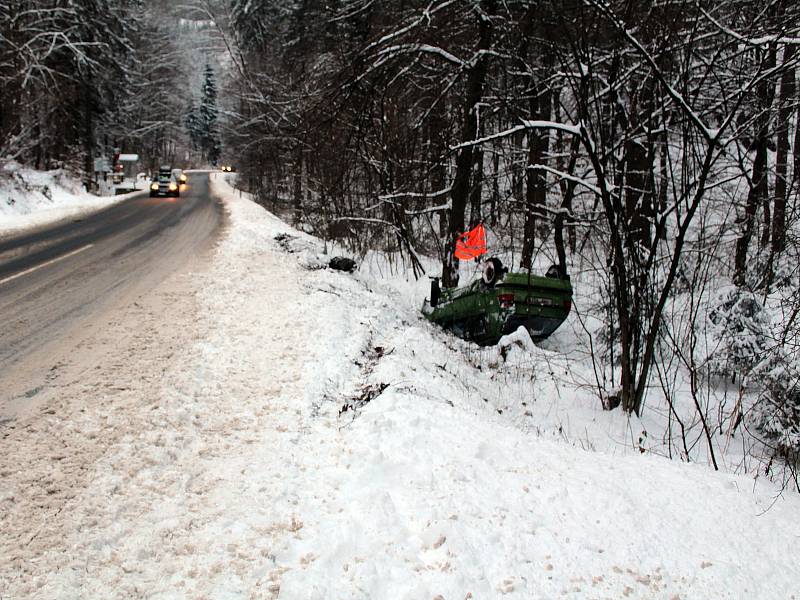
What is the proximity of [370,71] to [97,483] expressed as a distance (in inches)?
277

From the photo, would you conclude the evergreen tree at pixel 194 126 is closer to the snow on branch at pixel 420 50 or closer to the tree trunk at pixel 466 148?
the tree trunk at pixel 466 148

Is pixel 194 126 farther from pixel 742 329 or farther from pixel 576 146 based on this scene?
pixel 742 329

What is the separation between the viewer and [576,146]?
930 cm

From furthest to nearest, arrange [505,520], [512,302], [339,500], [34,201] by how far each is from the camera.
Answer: [34,201], [512,302], [339,500], [505,520]

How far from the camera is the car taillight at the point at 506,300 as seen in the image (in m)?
8.46

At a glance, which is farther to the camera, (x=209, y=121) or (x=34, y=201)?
(x=209, y=121)

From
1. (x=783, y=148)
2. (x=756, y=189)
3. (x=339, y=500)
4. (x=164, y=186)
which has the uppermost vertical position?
(x=164, y=186)

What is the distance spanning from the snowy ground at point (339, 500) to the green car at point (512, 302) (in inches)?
121

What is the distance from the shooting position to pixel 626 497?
3.24 m

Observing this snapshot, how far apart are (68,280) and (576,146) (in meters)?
9.46

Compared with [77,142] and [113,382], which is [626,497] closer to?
[113,382]

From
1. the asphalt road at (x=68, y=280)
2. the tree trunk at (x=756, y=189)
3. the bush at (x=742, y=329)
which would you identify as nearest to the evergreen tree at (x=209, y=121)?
the asphalt road at (x=68, y=280)

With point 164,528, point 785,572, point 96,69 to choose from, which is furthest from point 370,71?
point 96,69

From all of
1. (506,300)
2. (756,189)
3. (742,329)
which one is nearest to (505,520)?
(506,300)
